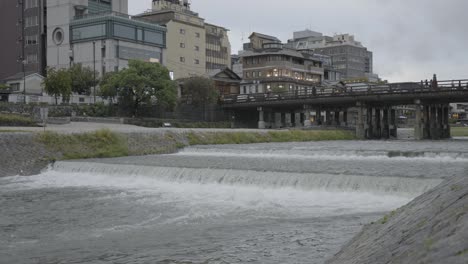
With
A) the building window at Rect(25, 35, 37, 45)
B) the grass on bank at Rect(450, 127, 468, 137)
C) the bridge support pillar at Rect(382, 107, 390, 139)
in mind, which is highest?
the building window at Rect(25, 35, 37, 45)

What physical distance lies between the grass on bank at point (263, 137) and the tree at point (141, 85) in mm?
19553

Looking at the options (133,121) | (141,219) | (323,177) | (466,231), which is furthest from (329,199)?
(133,121)

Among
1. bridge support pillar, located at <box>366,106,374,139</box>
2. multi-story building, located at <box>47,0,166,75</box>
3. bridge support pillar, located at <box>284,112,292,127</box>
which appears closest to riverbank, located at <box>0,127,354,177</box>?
bridge support pillar, located at <box>366,106,374,139</box>

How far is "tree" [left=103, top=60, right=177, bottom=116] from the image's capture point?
67500 millimetres

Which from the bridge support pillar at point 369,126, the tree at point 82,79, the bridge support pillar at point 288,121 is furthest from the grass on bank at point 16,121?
the bridge support pillar at point 288,121

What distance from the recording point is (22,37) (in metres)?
97.6

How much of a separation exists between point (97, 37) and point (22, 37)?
20453 millimetres

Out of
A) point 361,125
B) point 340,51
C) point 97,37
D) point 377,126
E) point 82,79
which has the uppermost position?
point 340,51

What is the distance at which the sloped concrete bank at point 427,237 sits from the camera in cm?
537

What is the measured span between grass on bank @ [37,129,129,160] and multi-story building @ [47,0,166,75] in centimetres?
4964

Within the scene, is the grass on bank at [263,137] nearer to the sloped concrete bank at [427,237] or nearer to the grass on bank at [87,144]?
the grass on bank at [87,144]

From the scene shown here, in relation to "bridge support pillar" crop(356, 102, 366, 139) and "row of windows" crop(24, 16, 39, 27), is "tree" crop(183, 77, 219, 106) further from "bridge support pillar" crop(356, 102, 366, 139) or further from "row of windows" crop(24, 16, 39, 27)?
"row of windows" crop(24, 16, 39, 27)

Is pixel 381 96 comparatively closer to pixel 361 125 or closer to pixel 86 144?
pixel 361 125

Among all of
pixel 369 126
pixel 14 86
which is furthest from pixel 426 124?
pixel 14 86
